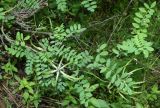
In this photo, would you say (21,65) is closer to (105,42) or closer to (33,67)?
(33,67)

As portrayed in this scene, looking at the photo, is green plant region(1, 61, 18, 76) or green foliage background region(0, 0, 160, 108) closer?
green foliage background region(0, 0, 160, 108)

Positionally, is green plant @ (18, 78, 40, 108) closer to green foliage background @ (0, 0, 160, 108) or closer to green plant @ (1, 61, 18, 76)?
green foliage background @ (0, 0, 160, 108)

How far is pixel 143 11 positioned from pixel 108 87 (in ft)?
1.80

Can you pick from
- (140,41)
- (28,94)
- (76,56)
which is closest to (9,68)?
(28,94)

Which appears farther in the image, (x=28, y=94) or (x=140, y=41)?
(x=28, y=94)

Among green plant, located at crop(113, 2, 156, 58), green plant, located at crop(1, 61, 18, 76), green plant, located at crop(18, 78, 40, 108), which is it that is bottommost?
green plant, located at crop(18, 78, 40, 108)

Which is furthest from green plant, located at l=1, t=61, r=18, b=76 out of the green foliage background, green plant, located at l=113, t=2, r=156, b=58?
green plant, located at l=113, t=2, r=156, b=58

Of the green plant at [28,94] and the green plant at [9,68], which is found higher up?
the green plant at [9,68]

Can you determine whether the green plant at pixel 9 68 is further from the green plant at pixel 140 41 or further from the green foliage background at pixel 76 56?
the green plant at pixel 140 41

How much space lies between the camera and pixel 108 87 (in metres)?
2.40

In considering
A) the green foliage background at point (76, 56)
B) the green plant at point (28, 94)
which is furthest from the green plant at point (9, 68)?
the green plant at point (28, 94)

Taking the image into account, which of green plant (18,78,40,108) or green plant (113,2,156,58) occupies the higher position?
green plant (113,2,156,58)

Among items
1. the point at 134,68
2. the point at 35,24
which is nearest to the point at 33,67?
the point at 35,24

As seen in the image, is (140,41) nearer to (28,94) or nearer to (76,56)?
(76,56)
